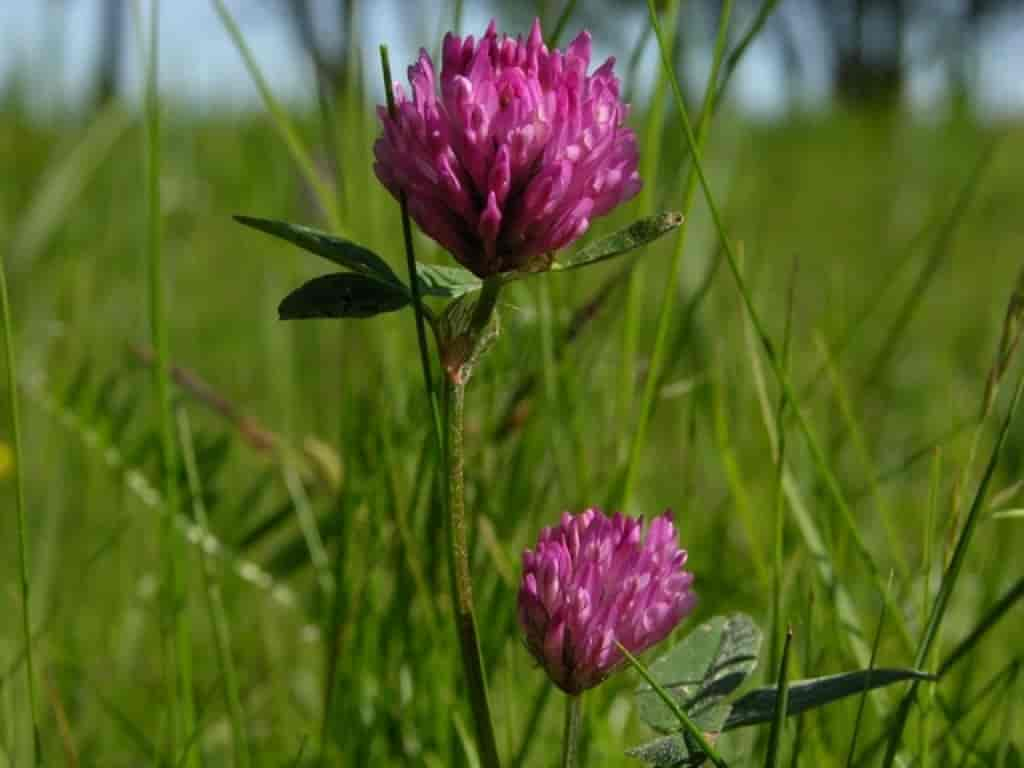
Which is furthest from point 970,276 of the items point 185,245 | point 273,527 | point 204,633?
point 273,527

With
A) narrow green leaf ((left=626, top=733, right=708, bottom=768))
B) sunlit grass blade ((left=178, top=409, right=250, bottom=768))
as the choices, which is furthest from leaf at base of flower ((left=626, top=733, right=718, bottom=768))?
sunlit grass blade ((left=178, top=409, right=250, bottom=768))

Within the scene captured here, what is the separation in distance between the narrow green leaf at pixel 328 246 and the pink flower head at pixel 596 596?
Answer: 98 millimetres

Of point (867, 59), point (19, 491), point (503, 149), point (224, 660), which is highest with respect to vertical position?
point (867, 59)

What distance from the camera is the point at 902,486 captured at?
1524 mm

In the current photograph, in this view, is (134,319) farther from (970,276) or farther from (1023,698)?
(970,276)

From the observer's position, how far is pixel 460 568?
15.6 inches

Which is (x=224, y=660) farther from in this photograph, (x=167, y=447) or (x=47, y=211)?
(x=47, y=211)

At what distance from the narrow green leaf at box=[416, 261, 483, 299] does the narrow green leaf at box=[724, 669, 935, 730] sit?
162mm

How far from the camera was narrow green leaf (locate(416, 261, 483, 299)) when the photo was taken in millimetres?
427

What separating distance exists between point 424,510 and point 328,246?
37 centimetres

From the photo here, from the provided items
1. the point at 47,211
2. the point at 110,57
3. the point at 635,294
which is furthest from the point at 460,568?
the point at 110,57

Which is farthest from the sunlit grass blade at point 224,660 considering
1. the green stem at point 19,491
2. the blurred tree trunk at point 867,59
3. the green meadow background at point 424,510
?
the blurred tree trunk at point 867,59

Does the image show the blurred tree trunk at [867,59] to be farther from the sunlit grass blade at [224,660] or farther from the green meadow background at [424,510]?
the sunlit grass blade at [224,660]

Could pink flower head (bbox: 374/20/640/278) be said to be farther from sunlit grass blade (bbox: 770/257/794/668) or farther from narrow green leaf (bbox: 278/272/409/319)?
sunlit grass blade (bbox: 770/257/794/668)
